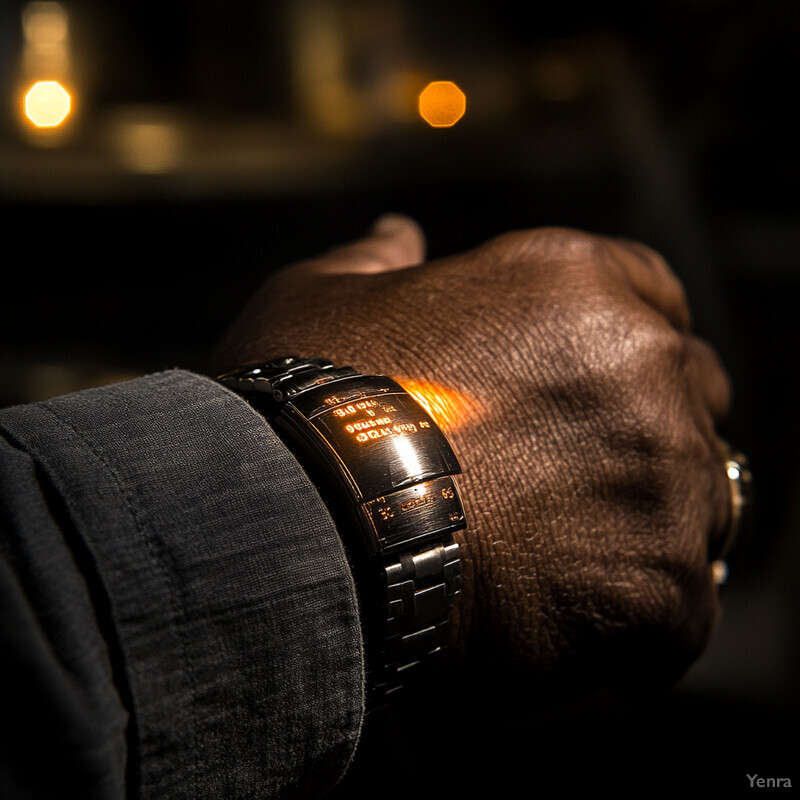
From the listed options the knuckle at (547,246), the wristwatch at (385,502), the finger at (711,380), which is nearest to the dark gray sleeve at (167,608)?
the wristwatch at (385,502)

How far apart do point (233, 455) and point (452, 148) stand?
1341mm

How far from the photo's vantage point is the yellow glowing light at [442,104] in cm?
158

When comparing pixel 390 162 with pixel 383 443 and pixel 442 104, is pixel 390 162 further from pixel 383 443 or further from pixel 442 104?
pixel 383 443

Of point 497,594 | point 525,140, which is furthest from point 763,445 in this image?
point 497,594

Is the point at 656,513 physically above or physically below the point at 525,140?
below

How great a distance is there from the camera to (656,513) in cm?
50

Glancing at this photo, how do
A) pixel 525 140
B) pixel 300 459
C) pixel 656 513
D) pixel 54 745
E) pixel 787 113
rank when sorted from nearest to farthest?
pixel 54 745 < pixel 300 459 < pixel 656 513 < pixel 787 113 < pixel 525 140

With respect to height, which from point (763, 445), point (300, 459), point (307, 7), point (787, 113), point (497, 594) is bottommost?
point (763, 445)

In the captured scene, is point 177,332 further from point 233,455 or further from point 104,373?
point 233,455

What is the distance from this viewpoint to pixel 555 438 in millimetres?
494

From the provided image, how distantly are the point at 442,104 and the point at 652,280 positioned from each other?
3.59 feet

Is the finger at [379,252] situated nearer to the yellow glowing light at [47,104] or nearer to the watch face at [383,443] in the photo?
the watch face at [383,443]

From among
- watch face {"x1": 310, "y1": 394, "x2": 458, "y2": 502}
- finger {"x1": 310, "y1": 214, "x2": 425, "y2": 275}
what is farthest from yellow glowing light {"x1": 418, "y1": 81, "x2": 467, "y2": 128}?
watch face {"x1": 310, "y1": 394, "x2": 458, "y2": 502}

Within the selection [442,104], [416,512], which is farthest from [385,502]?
[442,104]
